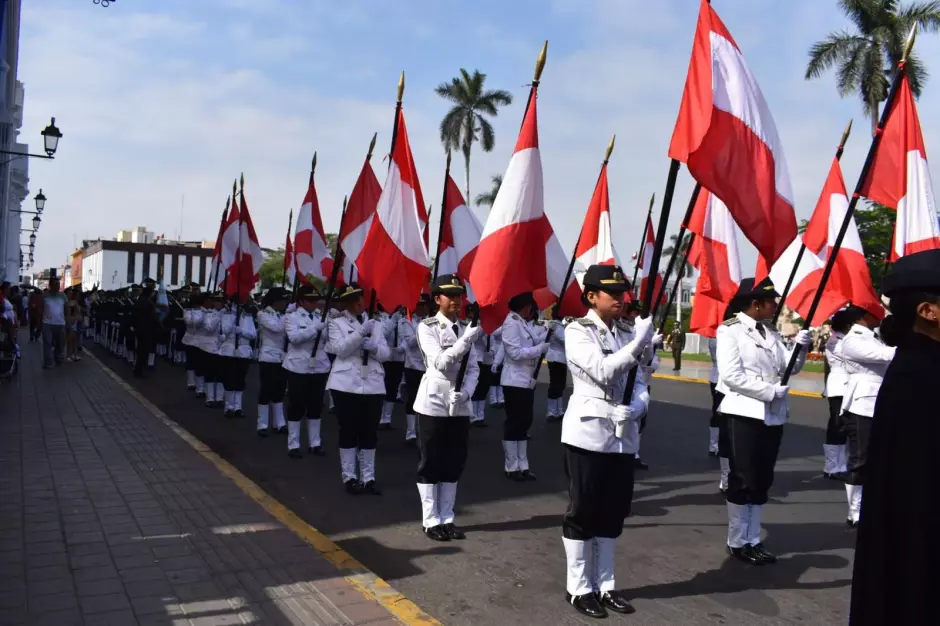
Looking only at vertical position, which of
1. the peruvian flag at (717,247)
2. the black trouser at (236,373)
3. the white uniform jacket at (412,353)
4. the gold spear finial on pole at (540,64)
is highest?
the gold spear finial on pole at (540,64)

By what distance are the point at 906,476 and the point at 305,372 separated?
23.6ft

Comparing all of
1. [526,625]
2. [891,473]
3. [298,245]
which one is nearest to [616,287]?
[526,625]

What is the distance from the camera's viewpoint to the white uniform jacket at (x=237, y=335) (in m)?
11.3

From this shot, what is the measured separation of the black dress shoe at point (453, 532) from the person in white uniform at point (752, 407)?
192 cm

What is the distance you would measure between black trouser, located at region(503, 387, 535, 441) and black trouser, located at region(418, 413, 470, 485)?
2109 millimetres

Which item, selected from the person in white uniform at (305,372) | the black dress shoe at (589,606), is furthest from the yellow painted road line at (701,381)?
the black dress shoe at (589,606)

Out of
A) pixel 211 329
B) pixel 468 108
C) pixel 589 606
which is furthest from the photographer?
pixel 468 108

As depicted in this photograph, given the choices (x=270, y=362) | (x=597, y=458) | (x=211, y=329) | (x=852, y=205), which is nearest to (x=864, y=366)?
(x=852, y=205)

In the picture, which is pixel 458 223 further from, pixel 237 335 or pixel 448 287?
pixel 237 335

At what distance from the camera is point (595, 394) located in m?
4.48

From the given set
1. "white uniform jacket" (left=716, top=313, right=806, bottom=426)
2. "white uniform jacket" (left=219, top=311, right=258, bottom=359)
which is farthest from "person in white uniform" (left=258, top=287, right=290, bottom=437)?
"white uniform jacket" (left=716, top=313, right=806, bottom=426)

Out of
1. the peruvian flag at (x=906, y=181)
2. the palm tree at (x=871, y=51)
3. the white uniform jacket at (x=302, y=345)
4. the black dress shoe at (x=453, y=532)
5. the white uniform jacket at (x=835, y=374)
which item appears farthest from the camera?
the palm tree at (x=871, y=51)

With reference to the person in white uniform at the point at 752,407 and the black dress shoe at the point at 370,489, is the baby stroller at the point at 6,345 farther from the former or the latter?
the person in white uniform at the point at 752,407

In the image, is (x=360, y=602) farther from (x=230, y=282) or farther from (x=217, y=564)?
(x=230, y=282)
